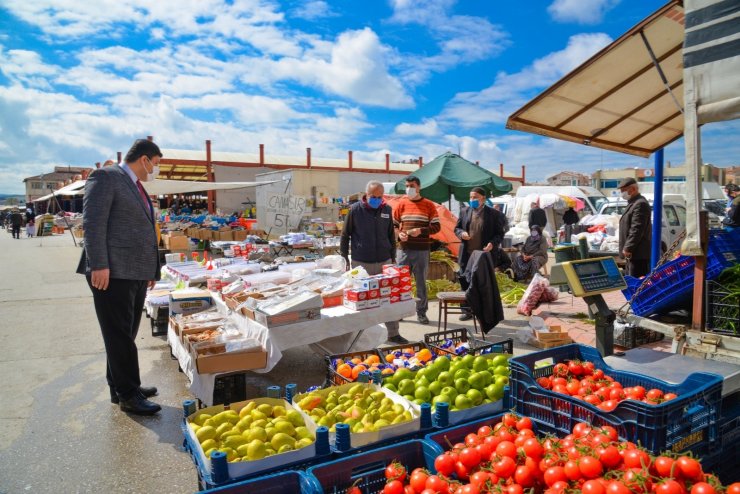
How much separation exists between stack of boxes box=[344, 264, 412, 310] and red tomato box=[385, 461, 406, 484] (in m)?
2.42

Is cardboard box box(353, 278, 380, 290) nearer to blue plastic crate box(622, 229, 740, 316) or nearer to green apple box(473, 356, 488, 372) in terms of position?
green apple box(473, 356, 488, 372)

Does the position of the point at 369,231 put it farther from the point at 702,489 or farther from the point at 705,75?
the point at 702,489

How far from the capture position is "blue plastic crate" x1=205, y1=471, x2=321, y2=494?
1.97 meters

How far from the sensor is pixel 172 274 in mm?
7234

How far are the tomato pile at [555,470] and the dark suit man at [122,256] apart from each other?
2726 mm

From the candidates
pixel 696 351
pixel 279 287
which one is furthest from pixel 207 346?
pixel 696 351

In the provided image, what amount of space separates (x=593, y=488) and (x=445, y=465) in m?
0.62

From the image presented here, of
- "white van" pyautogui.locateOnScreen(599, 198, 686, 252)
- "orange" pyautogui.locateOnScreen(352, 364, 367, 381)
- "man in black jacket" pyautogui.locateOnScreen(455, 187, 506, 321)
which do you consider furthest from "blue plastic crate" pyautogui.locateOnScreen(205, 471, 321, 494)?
"white van" pyautogui.locateOnScreen(599, 198, 686, 252)

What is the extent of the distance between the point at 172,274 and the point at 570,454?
6526 mm

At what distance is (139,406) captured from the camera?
4055 millimetres

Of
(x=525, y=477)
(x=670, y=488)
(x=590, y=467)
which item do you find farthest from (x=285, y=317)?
(x=670, y=488)

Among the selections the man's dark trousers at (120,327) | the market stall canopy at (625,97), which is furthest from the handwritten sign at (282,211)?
the man's dark trousers at (120,327)

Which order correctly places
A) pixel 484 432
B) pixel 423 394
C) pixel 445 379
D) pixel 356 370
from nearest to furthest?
pixel 484 432
pixel 423 394
pixel 445 379
pixel 356 370

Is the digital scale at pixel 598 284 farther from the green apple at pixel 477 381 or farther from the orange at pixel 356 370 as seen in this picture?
the orange at pixel 356 370
